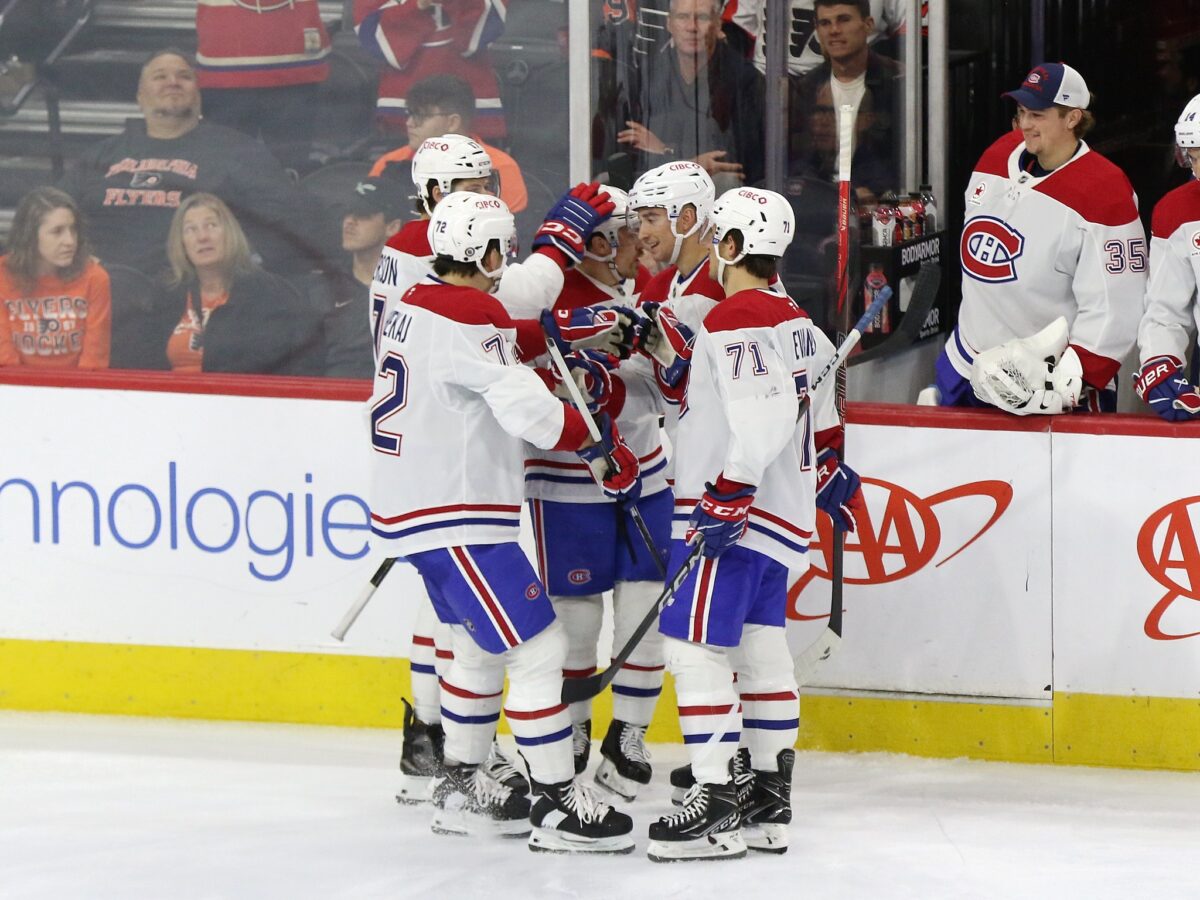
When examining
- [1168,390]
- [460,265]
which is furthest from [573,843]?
[1168,390]

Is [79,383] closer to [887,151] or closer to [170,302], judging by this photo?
[170,302]

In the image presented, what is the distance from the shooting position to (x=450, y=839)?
356cm

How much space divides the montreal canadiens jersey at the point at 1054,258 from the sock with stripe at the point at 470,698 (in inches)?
52.5

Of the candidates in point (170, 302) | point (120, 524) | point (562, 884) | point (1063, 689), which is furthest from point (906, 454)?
point (170, 302)

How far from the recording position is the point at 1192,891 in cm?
323

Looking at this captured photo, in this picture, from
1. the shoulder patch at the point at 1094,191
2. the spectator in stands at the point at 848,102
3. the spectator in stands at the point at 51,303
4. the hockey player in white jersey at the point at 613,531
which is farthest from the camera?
the spectator in stands at the point at 51,303

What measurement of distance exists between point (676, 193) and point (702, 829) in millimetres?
1186

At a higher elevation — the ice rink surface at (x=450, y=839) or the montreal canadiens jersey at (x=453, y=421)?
the montreal canadiens jersey at (x=453, y=421)

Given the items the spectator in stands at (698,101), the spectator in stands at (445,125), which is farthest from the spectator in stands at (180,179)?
the spectator in stands at (698,101)

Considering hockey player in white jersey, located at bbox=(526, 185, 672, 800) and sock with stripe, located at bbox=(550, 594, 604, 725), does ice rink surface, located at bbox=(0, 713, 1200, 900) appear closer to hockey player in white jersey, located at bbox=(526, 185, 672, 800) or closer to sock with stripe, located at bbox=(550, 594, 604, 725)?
hockey player in white jersey, located at bbox=(526, 185, 672, 800)

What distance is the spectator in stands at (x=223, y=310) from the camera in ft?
19.4

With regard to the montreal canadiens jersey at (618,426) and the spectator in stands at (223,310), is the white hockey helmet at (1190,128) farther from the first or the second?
the spectator in stands at (223,310)

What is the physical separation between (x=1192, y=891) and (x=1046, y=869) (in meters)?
0.25

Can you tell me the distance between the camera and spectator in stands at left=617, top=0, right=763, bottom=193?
5.20 m
